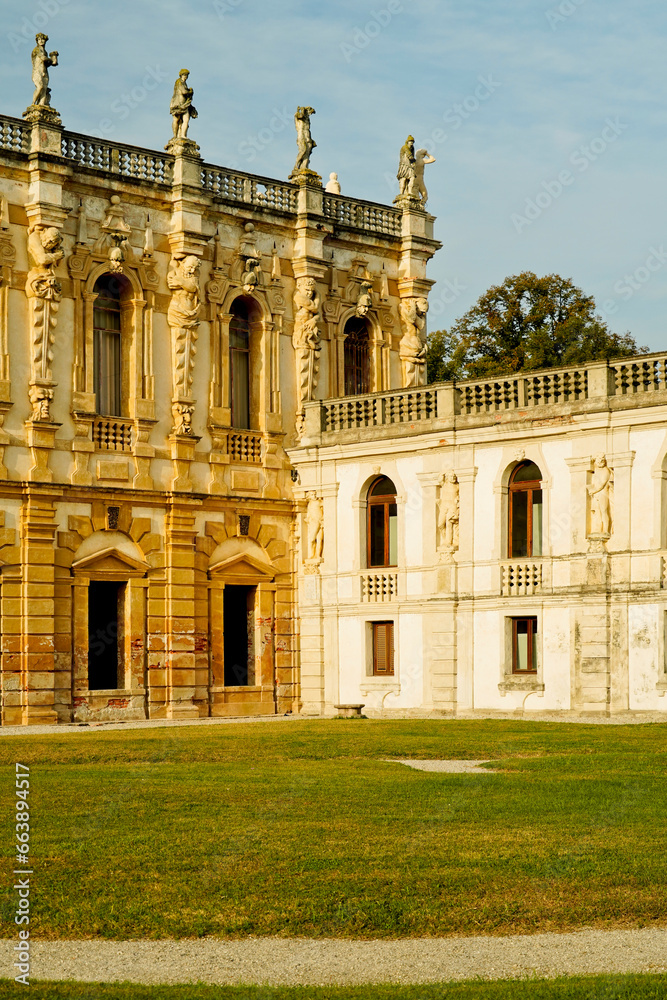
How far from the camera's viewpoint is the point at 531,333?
5997cm

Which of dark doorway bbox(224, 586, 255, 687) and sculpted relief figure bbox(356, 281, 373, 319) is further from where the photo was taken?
sculpted relief figure bbox(356, 281, 373, 319)

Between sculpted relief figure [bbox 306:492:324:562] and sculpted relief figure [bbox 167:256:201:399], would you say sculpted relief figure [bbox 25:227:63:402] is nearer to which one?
sculpted relief figure [bbox 167:256:201:399]

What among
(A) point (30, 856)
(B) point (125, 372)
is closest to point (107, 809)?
(A) point (30, 856)

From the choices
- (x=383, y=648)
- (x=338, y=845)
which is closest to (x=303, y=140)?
(x=383, y=648)

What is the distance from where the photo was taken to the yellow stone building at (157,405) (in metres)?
36.8

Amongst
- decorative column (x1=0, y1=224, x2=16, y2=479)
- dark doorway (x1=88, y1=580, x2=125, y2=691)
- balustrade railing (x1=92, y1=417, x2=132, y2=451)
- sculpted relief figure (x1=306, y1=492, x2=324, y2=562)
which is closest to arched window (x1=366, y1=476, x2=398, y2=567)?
sculpted relief figure (x1=306, y1=492, x2=324, y2=562)

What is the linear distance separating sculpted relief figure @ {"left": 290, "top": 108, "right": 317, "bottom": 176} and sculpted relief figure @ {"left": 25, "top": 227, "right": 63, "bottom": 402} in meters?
9.07

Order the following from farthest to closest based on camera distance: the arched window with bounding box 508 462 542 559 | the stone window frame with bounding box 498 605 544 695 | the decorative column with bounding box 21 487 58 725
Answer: the arched window with bounding box 508 462 542 559 < the decorative column with bounding box 21 487 58 725 < the stone window frame with bounding box 498 605 544 695

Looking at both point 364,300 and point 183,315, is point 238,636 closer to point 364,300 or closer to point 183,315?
point 183,315

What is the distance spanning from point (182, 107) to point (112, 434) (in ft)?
28.8

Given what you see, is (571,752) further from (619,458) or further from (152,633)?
(152,633)

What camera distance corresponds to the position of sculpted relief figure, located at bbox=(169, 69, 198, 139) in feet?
133

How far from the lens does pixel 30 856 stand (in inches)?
571

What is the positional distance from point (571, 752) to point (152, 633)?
16.4 meters
